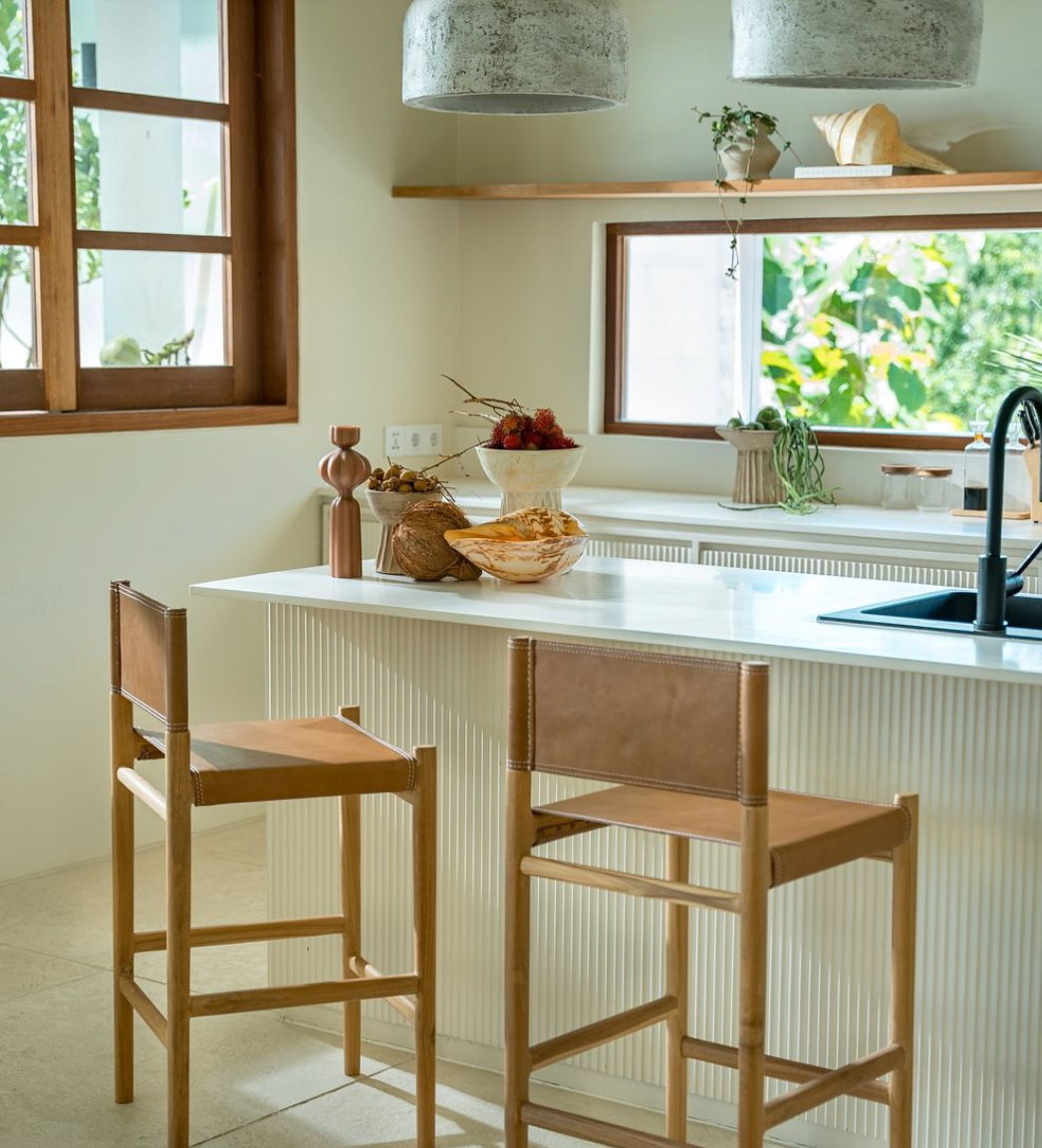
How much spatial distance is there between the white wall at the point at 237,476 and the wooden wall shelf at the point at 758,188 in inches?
9.3

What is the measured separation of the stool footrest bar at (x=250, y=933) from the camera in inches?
112

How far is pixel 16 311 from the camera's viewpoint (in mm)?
4219

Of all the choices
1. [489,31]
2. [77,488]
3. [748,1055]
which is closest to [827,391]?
[77,488]

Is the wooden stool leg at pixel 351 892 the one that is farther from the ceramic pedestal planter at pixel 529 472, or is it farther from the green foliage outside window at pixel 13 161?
the green foliage outside window at pixel 13 161

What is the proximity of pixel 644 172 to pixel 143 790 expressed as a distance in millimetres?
3001

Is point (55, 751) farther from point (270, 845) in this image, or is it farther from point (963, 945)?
point (963, 945)

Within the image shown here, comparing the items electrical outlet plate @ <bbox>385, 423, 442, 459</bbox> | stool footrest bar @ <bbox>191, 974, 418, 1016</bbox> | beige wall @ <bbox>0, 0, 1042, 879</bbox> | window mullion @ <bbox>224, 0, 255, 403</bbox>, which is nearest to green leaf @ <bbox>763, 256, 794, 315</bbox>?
beige wall @ <bbox>0, 0, 1042, 879</bbox>

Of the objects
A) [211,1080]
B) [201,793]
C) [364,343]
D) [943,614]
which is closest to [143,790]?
[201,793]

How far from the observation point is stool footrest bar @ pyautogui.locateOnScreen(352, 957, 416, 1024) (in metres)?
2.75

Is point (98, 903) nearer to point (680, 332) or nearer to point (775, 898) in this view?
point (775, 898)

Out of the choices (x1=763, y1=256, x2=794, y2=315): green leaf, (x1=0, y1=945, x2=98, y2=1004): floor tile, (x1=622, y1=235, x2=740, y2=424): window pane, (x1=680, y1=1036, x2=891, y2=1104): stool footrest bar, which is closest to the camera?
(x1=680, y1=1036, x2=891, y2=1104): stool footrest bar

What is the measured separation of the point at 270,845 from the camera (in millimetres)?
3287

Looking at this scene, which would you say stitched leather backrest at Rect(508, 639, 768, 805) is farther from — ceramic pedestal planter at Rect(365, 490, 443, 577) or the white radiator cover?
ceramic pedestal planter at Rect(365, 490, 443, 577)

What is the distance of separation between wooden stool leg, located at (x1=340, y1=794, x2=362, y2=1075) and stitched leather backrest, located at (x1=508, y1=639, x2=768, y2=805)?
781 millimetres
